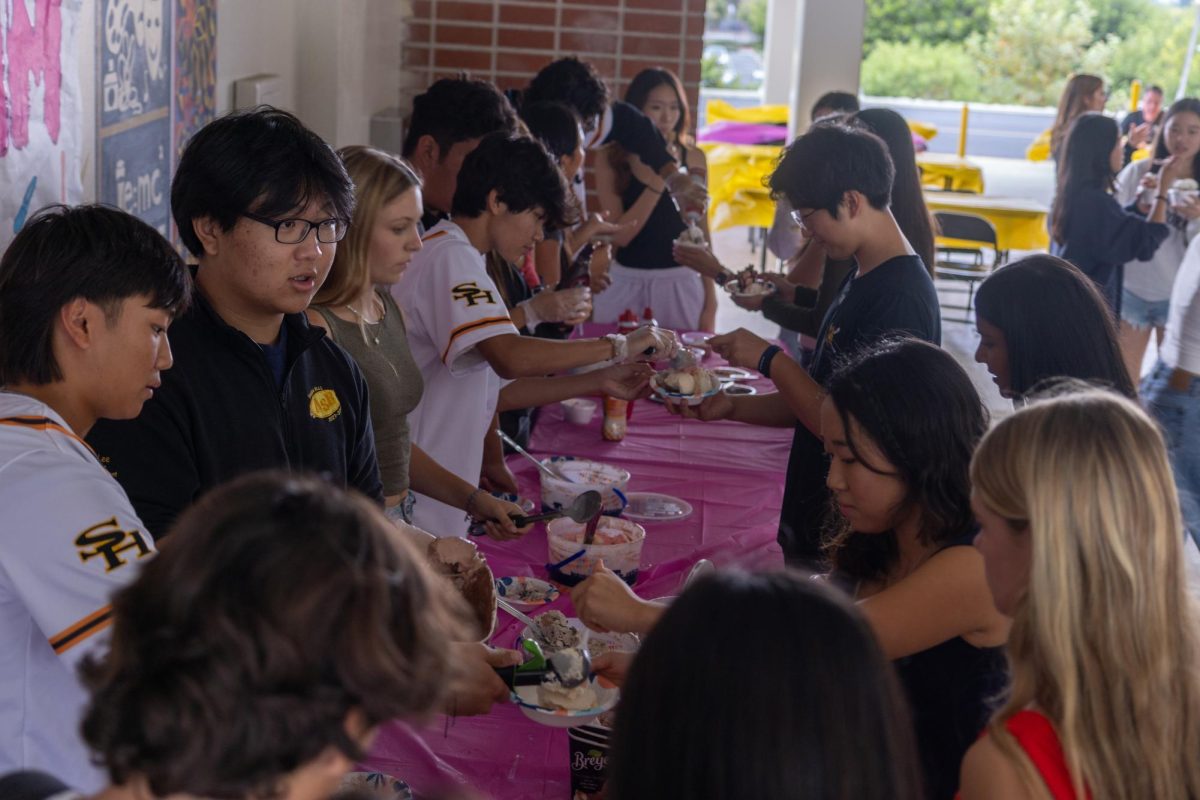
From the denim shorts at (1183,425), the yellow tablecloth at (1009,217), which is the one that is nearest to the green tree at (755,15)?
the yellow tablecloth at (1009,217)

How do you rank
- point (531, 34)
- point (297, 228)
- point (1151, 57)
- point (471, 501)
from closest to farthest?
point (297, 228)
point (471, 501)
point (531, 34)
point (1151, 57)

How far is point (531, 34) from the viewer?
16.9ft

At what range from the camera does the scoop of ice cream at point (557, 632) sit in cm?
183

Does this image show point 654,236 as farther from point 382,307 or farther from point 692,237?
point 382,307

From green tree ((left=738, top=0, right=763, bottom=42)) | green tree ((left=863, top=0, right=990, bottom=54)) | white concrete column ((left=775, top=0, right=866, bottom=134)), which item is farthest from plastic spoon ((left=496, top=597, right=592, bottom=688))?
green tree ((left=738, top=0, right=763, bottom=42))

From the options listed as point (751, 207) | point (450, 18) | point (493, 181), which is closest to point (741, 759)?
point (493, 181)

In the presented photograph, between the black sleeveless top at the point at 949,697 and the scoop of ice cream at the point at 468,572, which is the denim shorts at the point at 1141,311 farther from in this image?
the scoop of ice cream at the point at 468,572

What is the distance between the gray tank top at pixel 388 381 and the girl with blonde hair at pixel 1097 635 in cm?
124

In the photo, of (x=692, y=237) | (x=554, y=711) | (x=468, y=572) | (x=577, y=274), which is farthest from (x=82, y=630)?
Answer: (x=692, y=237)

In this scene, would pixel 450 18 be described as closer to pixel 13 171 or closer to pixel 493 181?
pixel 493 181

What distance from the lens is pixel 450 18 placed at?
5.14 metres

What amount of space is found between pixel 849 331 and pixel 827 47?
16.4 ft

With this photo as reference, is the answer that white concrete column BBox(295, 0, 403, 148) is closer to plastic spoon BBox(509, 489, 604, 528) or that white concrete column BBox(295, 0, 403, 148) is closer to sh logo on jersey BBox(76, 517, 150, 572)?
plastic spoon BBox(509, 489, 604, 528)

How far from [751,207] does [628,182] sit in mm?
3432
